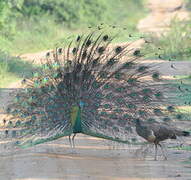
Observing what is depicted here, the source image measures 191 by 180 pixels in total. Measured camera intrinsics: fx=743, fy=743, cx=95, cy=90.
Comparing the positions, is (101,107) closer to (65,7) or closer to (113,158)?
(113,158)

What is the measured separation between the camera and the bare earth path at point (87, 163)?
8.45 m

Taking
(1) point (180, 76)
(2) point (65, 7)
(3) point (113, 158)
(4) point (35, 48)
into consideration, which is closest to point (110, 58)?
(3) point (113, 158)

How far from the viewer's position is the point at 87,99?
965cm

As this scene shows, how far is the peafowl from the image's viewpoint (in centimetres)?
948

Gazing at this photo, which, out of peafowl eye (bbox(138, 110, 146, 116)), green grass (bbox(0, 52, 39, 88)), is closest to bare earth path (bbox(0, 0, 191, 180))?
peafowl eye (bbox(138, 110, 146, 116))

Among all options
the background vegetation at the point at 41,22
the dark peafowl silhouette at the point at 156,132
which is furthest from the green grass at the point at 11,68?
the dark peafowl silhouette at the point at 156,132

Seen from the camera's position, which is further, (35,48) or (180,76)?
(35,48)

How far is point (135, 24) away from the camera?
34.8m

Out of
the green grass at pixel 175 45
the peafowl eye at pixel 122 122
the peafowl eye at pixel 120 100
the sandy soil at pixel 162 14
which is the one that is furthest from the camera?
the sandy soil at pixel 162 14

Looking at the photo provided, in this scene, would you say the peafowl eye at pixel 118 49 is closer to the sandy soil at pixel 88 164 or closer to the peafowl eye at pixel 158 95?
the peafowl eye at pixel 158 95

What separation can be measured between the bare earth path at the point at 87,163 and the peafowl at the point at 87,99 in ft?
0.99

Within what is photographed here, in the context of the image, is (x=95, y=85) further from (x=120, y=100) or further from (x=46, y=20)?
(x=46, y=20)

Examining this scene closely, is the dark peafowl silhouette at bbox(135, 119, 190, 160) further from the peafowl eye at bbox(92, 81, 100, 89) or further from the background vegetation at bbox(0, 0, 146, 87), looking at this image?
the background vegetation at bbox(0, 0, 146, 87)

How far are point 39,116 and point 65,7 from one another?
19.3m
